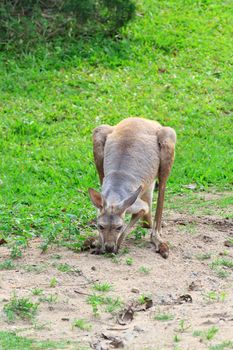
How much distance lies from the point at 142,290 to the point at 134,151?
1.77 metres

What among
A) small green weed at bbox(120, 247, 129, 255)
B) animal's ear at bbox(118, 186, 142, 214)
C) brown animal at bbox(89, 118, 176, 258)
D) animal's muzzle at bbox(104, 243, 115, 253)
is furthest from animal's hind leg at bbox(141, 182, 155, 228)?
animal's muzzle at bbox(104, 243, 115, 253)

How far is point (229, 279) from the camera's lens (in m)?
7.60

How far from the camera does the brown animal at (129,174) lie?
8.05m

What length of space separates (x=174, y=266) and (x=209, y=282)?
514 mm

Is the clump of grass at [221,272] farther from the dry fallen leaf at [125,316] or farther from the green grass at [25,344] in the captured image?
the green grass at [25,344]

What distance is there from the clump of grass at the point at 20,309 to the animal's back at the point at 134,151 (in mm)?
2164

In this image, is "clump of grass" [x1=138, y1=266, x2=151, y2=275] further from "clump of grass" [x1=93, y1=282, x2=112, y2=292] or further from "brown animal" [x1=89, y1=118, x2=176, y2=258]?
"clump of grass" [x1=93, y1=282, x2=112, y2=292]

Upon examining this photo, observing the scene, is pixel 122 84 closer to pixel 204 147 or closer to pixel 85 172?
pixel 204 147

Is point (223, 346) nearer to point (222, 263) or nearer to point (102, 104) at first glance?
point (222, 263)

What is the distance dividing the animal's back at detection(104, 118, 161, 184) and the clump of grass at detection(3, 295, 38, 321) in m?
2.16

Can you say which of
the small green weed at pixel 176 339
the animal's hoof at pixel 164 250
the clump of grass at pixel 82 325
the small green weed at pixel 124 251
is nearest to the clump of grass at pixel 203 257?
the animal's hoof at pixel 164 250

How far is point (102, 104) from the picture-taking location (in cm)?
1299

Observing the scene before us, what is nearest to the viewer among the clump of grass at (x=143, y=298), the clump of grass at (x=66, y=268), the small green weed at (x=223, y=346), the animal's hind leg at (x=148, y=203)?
the small green weed at (x=223, y=346)

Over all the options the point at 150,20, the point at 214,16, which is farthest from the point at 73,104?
the point at 214,16
